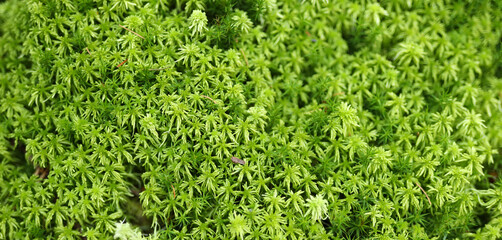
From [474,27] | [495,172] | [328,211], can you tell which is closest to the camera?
[328,211]

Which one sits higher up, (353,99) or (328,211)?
(353,99)

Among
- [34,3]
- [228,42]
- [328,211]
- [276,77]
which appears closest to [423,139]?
[328,211]

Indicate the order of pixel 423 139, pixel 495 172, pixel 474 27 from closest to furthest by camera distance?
pixel 423 139
pixel 495 172
pixel 474 27

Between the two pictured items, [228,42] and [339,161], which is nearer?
[339,161]

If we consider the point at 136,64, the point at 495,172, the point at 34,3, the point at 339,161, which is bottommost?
the point at 495,172

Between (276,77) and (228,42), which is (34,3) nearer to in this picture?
(228,42)

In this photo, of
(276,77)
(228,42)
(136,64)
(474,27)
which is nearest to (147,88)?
(136,64)

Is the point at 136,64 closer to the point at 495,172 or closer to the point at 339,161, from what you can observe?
the point at 339,161
